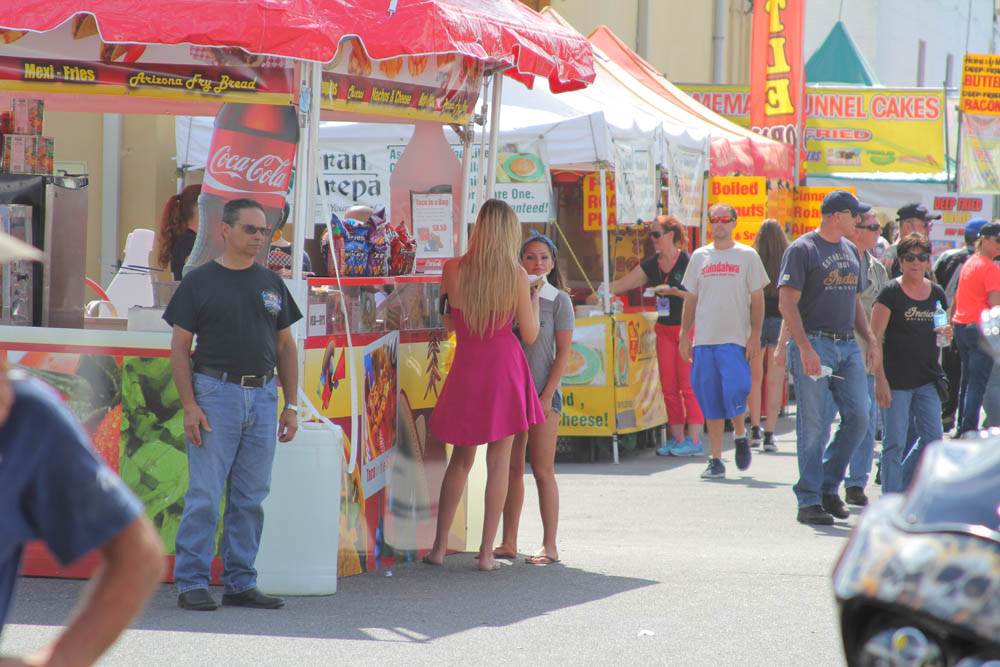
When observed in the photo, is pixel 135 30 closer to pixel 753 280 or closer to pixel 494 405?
pixel 494 405

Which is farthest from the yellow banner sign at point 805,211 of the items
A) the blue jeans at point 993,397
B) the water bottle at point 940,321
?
the water bottle at point 940,321

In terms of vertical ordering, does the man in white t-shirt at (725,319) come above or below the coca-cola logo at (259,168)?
below

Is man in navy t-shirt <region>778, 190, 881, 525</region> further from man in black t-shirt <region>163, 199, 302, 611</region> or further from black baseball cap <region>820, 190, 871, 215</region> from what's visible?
man in black t-shirt <region>163, 199, 302, 611</region>

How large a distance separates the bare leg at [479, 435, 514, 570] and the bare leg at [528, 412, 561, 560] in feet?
0.55

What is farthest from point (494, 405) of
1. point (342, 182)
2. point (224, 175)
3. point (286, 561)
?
point (342, 182)

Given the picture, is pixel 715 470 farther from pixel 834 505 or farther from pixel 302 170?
pixel 302 170

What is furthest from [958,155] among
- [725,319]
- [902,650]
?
[902,650]

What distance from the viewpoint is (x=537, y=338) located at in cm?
735

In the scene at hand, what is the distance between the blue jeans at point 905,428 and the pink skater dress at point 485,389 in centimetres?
291

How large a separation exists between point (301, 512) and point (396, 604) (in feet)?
2.01

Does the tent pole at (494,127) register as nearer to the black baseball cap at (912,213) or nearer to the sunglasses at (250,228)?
the sunglasses at (250,228)

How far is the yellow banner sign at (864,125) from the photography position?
23.3 m

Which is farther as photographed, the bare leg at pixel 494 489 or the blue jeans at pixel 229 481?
the bare leg at pixel 494 489

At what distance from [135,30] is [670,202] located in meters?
8.33
